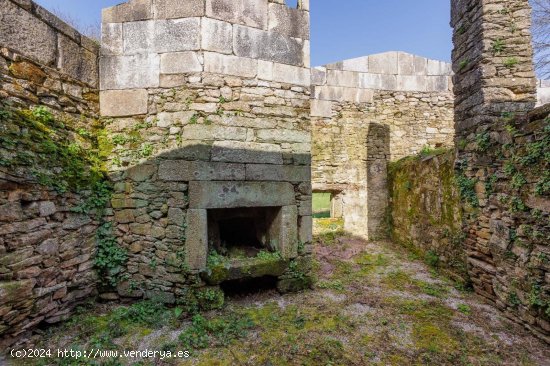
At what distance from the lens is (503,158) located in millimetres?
3459

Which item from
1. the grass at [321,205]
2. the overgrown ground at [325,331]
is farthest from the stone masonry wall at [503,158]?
the grass at [321,205]

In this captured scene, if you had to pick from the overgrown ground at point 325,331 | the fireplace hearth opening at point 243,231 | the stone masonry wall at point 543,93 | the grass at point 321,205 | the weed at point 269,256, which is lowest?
the overgrown ground at point 325,331

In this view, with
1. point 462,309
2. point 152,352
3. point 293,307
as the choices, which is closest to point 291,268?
point 293,307

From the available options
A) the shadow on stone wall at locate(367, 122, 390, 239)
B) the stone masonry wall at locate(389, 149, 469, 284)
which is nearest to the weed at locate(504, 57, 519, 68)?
the stone masonry wall at locate(389, 149, 469, 284)

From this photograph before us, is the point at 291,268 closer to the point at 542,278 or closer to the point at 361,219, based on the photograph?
the point at 542,278

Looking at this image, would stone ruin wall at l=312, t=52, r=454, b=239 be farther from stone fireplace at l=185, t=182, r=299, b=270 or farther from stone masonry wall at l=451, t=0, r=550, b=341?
stone fireplace at l=185, t=182, r=299, b=270

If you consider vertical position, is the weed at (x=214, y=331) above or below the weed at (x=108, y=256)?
below

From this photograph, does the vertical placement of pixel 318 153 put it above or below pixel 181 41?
below

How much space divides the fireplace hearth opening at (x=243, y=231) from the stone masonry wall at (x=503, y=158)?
112 inches

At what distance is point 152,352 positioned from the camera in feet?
8.99

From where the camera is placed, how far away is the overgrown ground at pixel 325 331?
8.80 feet

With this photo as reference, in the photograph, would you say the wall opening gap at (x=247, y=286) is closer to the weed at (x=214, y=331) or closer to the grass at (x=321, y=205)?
the weed at (x=214, y=331)

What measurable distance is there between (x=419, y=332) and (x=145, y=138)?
158 inches

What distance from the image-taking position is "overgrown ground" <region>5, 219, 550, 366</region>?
8.80ft
